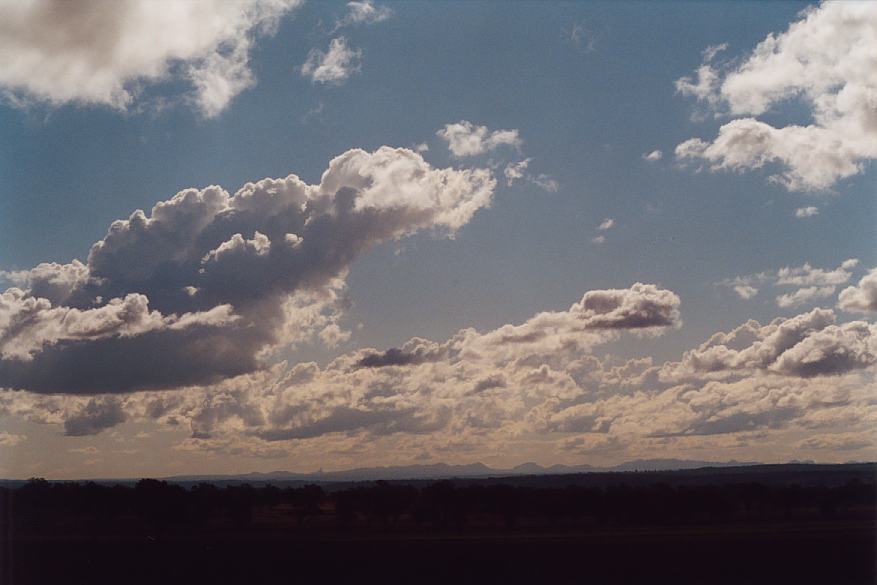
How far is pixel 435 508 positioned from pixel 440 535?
87.4ft

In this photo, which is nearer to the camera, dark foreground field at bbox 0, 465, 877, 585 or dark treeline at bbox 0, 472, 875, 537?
dark foreground field at bbox 0, 465, 877, 585

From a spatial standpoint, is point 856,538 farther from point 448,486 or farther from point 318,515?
point 318,515

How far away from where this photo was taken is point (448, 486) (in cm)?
13888

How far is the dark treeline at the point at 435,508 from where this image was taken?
116 meters

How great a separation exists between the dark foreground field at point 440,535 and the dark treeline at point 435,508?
0.32m

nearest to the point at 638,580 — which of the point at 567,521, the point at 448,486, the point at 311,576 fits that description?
the point at 311,576

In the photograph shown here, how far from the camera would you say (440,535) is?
318 ft

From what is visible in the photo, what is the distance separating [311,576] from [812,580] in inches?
1186

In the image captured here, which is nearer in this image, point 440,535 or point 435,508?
point 440,535

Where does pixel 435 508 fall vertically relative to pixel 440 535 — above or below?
above

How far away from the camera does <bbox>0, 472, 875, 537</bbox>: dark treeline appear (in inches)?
4584

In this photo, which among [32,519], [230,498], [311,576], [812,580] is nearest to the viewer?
[812,580]

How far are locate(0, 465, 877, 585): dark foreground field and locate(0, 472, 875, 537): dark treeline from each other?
320 millimetres

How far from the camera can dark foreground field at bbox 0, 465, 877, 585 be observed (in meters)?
61.5
